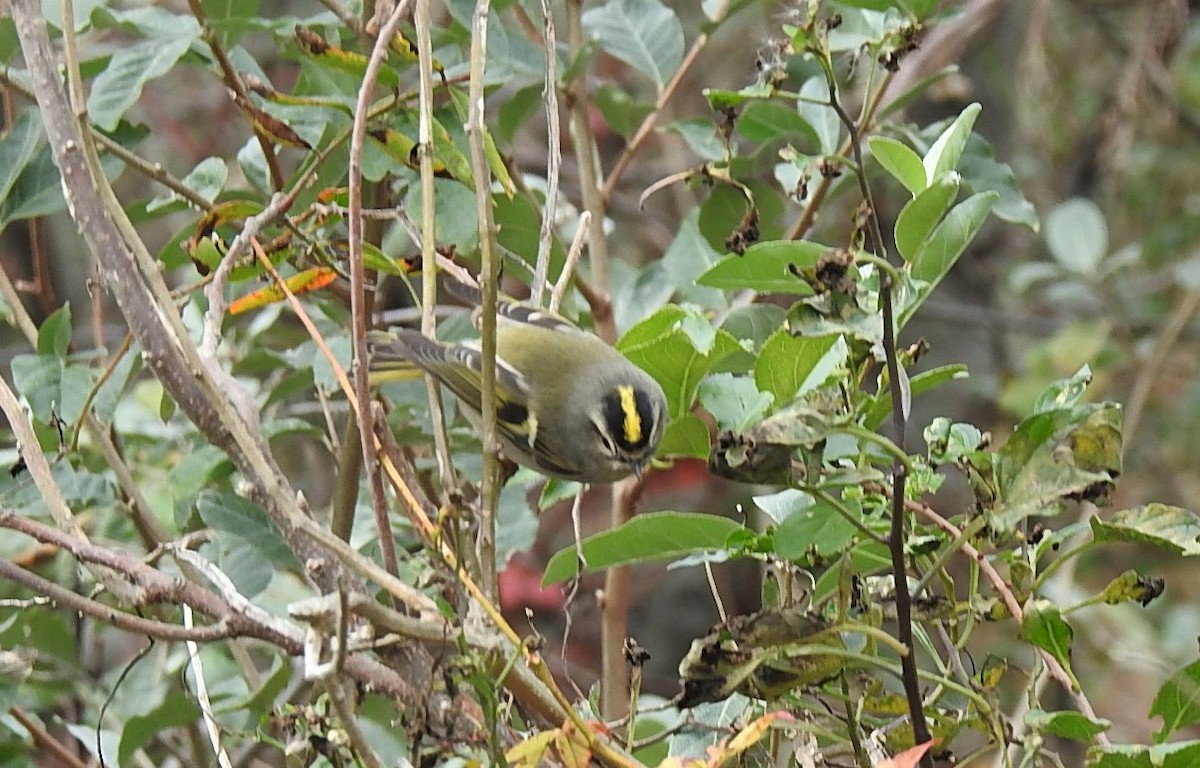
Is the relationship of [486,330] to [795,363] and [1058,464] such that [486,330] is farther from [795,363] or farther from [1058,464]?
[1058,464]

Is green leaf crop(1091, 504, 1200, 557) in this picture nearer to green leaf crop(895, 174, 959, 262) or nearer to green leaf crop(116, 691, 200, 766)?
green leaf crop(895, 174, 959, 262)

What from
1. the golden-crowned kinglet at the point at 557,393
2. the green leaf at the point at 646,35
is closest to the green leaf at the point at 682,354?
the golden-crowned kinglet at the point at 557,393

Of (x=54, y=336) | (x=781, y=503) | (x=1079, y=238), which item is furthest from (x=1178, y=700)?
(x=1079, y=238)

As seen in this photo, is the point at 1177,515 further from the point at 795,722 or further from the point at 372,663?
the point at 372,663

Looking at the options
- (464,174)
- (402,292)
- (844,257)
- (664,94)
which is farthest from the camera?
(402,292)

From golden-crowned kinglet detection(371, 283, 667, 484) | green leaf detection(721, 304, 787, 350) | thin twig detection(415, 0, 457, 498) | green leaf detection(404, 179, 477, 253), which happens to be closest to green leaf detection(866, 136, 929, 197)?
thin twig detection(415, 0, 457, 498)

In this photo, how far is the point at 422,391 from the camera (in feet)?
6.57

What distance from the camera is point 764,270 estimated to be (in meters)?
1.10

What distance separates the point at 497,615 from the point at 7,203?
1.03m

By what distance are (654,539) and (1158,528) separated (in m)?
0.41

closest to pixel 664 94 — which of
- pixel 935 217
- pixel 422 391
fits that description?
pixel 422 391

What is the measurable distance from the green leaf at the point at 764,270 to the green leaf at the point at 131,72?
2.60ft

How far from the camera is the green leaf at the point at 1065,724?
942 millimetres

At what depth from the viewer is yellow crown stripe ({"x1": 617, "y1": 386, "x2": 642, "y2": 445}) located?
6.70 feet
